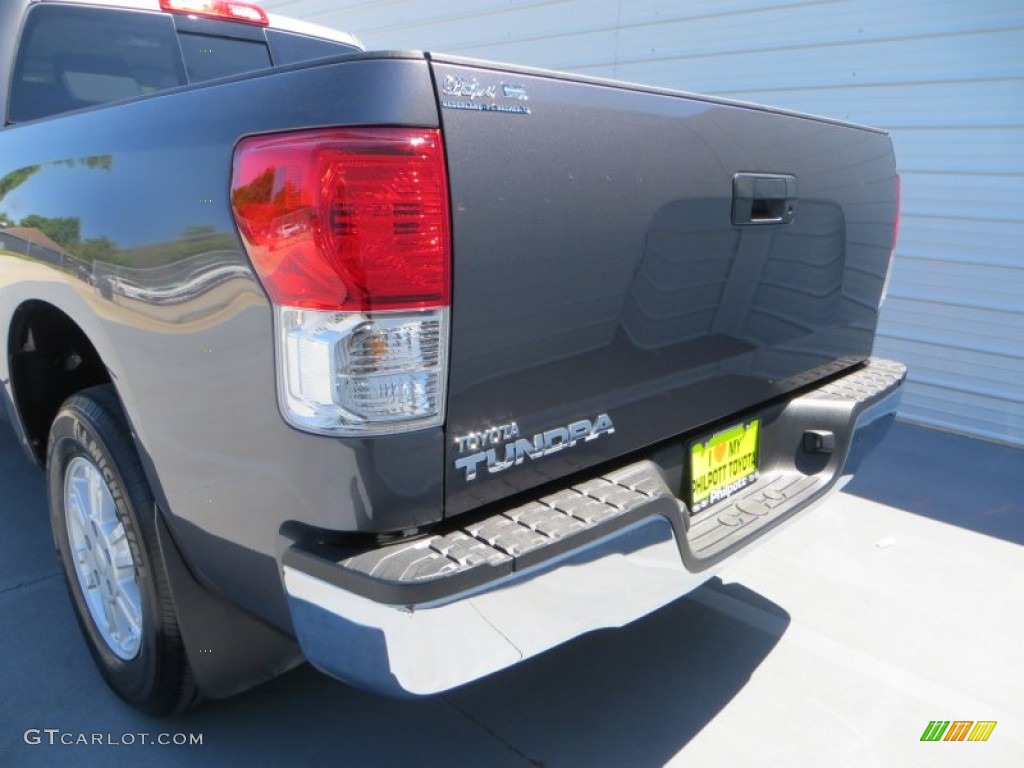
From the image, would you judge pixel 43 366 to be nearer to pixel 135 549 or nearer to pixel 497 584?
pixel 135 549

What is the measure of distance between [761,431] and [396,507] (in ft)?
4.33

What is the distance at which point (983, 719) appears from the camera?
2.35 metres

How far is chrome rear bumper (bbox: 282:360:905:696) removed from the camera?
144 centimetres

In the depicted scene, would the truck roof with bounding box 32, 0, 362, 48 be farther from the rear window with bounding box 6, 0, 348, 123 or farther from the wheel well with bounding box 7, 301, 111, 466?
the wheel well with bounding box 7, 301, 111, 466

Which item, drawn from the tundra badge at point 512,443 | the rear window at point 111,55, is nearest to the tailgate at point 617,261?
the tundra badge at point 512,443

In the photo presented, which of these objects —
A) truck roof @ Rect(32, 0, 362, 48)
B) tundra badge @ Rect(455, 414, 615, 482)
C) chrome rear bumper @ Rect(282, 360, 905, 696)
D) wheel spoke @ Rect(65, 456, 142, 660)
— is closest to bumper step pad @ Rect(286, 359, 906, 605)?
chrome rear bumper @ Rect(282, 360, 905, 696)

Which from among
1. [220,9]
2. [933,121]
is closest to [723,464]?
[220,9]

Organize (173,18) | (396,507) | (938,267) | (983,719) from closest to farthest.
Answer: (396,507) → (983,719) → (173,18) → (938,267)

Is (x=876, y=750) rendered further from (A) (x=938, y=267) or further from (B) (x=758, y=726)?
(A) (x=938, y=267)

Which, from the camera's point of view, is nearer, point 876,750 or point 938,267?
point 876,750

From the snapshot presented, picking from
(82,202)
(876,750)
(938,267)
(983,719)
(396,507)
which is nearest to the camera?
(396,507)

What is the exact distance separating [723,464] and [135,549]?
154cm

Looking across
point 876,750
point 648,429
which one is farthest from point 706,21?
point 876,750

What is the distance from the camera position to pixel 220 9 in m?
3.46
